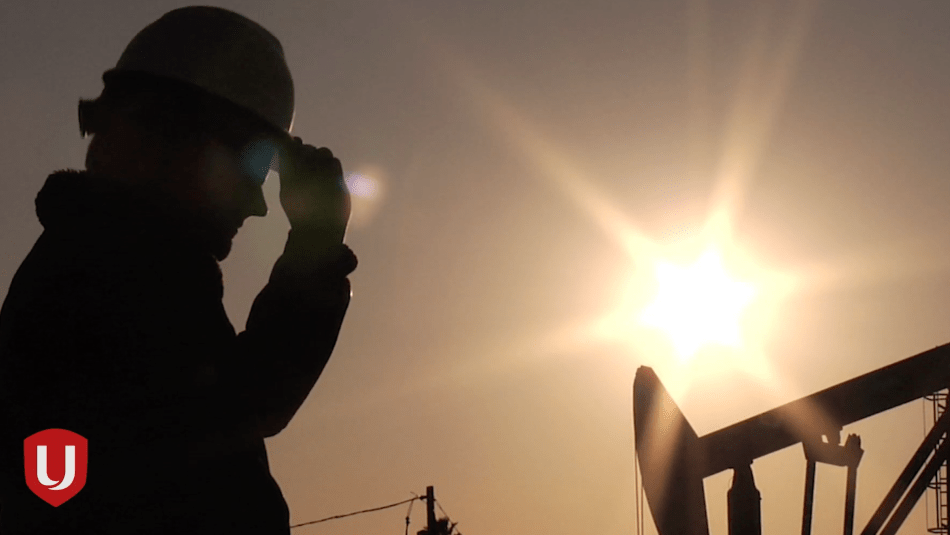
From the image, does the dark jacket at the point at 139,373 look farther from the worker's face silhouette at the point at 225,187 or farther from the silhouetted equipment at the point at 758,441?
the silhouetted equipment at the point at 758,441

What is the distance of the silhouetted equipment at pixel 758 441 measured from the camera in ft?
17.0

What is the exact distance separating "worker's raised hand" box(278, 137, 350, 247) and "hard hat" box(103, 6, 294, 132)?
165 millimetres

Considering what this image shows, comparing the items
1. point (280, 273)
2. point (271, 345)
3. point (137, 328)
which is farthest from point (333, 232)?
point (137, 328)

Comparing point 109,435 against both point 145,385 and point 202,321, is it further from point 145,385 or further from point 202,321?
point 202,321

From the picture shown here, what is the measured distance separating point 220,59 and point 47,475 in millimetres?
1003

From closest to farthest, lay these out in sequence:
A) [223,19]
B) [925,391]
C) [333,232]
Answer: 1. [333,232]
2. [223,19]
3. [925,391]

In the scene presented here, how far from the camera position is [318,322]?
6.82 feet

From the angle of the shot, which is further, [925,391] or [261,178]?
[925,391]

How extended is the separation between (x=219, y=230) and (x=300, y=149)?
0.27 metres

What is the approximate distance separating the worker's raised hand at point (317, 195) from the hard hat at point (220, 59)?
0.54 ft

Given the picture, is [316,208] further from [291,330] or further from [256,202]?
[291,330]

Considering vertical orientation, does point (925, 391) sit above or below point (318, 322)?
above

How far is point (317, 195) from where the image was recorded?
2.13 m

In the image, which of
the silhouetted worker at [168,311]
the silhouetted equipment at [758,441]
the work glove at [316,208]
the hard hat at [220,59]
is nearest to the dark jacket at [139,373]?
the silhouetted worker at [168,311]
